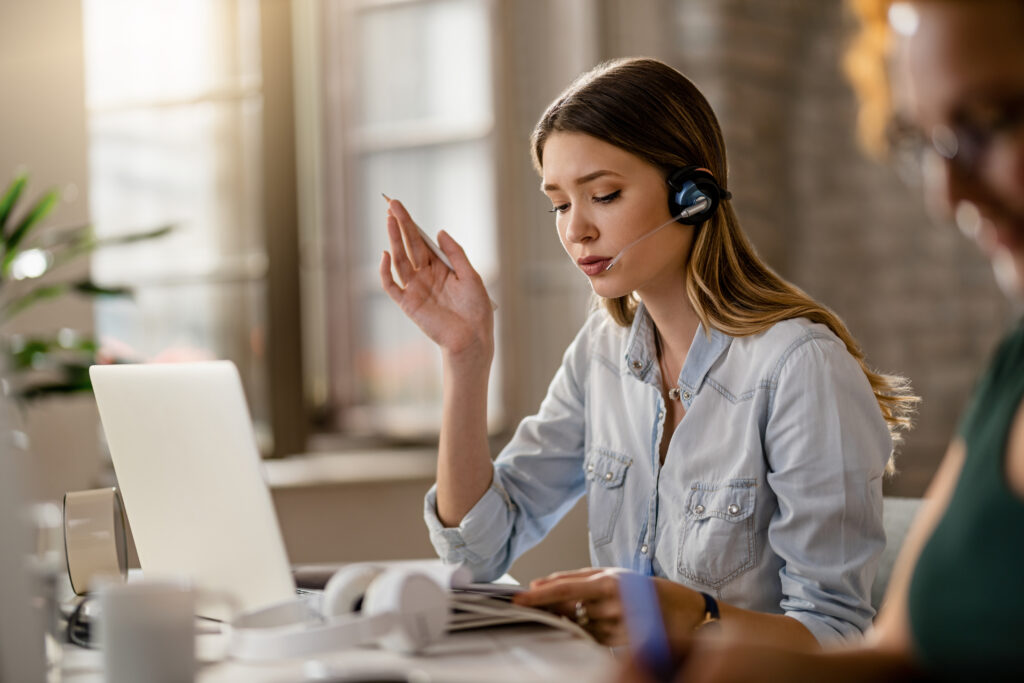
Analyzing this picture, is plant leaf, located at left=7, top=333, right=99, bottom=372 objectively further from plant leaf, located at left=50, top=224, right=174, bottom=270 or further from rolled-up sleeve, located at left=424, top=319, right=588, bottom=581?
rolled-up sleeve, located at left=424, top=319, right=588, bottom=581

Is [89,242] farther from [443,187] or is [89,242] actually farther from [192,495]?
[192,495]

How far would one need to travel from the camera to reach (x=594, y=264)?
1.40 m

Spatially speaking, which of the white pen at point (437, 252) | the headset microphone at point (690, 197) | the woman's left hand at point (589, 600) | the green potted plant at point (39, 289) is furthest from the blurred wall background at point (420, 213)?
the woman's left hand at point (589, 600)

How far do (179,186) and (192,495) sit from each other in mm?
2099

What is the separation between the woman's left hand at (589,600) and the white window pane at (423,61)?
2.24 meters

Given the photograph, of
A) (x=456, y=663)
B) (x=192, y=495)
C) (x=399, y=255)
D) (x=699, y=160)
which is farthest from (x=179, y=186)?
(x=456, y=663)

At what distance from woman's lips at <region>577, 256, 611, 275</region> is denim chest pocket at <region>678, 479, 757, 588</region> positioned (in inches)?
12.5

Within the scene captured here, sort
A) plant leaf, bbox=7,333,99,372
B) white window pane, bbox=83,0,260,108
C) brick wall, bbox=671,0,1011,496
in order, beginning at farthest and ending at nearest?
1. brick wall, bbox=671,0,1011,496
2. white window pane, bbox=83,0,260,108
3. plant leaf, bbox=7,333,99,372

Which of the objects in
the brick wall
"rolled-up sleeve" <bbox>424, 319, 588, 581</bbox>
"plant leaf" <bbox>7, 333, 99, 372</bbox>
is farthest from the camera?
the brick wall

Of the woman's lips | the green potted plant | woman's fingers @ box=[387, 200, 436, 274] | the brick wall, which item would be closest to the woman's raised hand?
woman's fingers @ box=[387, 200, 436, 274]

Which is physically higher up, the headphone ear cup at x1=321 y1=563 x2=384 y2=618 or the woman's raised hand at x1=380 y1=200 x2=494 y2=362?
the woman's raised hand at x1=380 y1=200 x2=494 y2=362

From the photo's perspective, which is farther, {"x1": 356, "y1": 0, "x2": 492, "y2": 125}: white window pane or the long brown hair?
{"x1": 356, "y1": 0, "x2": 492, "y2": 125}: white window pane

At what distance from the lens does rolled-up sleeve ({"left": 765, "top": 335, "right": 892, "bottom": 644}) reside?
1.17 meters

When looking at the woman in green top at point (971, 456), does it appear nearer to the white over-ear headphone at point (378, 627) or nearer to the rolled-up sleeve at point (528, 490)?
the white over-ear headphone at point (378, 627)
